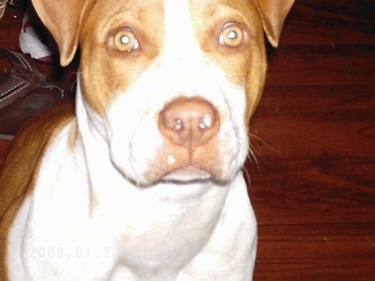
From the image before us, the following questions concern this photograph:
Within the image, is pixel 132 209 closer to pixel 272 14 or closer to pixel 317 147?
pixel 272 14

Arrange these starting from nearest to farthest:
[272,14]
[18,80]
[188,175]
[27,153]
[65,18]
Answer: [188,175] < [65,18] < [272,14] < [27,153] < [18,80]

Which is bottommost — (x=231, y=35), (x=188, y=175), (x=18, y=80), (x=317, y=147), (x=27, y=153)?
(x=317, y=147)

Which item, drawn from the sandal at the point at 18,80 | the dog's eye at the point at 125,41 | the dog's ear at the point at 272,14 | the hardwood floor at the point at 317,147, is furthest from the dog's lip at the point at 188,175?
the sandal at the point at 18,80

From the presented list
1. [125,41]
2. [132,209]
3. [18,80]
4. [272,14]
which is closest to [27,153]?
[132,209]

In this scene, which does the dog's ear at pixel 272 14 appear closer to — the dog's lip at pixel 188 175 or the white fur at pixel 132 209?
the white fur at pixel 132 209

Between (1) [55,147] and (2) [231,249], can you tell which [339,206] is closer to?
(2) [231,249]

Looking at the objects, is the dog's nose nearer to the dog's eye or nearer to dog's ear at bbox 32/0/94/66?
the dog's eye

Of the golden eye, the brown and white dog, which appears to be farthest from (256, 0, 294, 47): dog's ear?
the golden eye
